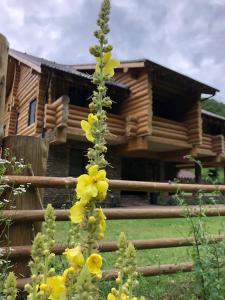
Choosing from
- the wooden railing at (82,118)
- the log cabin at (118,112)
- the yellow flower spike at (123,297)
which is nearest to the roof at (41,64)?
the log cabin at (118,112)

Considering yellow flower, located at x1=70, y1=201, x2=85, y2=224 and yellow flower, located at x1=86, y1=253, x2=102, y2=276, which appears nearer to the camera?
yellow flower, located at x1=86, y1=253, x2=102, y2=276

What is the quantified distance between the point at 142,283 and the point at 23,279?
135 centimetres

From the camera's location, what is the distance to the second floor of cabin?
47.3 feet

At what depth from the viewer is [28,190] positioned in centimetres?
347

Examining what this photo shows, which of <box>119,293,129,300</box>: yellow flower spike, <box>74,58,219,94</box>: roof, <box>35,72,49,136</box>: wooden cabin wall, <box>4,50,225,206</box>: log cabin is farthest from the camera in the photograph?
<box>74,58,219,94</box>: roof

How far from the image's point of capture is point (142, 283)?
12.9 ft

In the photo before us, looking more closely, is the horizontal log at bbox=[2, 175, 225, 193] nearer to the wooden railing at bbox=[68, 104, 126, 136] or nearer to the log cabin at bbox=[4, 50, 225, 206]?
the log cabin at bbox=[4, 50, 225, 206]

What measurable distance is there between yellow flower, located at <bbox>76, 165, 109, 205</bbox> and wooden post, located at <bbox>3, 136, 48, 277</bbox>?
247 centimetres

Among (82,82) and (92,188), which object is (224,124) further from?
(92,188)

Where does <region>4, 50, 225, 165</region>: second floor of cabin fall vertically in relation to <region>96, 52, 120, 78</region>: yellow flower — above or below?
above

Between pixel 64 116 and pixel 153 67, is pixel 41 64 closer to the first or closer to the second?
pixel 64 116

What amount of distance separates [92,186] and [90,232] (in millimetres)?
133

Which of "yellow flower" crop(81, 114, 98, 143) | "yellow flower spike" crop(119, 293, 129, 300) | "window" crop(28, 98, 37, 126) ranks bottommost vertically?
"yellow flower spike" crop(119, 293, 129, 300)

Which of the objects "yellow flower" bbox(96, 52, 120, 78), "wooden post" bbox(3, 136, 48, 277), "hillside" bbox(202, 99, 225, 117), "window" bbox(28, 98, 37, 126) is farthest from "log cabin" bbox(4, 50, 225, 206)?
"hillside" bbox(202, 99, 225, 117)
